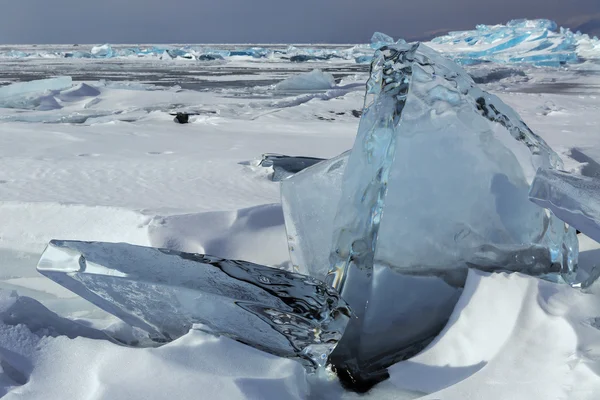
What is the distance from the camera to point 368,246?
129 centimetres

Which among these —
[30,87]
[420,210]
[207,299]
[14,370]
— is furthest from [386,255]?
[30,87]

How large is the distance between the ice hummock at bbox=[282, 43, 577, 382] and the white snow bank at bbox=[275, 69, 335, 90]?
814cm

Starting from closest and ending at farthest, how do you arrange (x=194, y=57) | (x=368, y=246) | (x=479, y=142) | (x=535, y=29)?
(x=368, y=246), (x=479, y=142), (x=535, y=29), (x=194, y=57)

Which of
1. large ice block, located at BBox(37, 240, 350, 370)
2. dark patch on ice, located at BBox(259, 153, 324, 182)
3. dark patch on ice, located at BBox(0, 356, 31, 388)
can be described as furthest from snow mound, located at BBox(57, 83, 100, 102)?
dark patch on ice, located at BBox(0, 356, 31, 388)

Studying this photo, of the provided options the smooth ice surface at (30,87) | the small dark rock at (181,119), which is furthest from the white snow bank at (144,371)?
the smooth ice surface at (30,87)

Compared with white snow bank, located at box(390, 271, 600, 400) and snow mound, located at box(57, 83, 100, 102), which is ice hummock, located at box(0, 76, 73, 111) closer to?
snow mound, located at box(57, 83, 100, 102)

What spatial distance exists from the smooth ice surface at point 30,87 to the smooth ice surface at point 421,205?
646cm

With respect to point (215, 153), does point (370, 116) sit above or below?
above

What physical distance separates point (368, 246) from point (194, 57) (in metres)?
26.5

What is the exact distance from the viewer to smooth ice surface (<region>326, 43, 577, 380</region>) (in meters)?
1.30

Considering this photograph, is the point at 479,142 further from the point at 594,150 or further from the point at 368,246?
the point at 594,150

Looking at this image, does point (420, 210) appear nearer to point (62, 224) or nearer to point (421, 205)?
point (421, 205)

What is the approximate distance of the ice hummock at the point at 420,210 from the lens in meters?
1.30

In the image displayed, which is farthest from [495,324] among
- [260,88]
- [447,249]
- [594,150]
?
[260,88]
